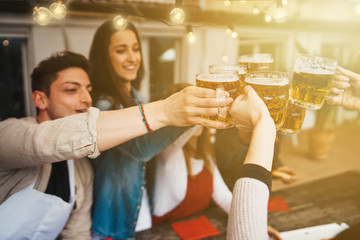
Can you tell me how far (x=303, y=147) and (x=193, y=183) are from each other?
203 inches

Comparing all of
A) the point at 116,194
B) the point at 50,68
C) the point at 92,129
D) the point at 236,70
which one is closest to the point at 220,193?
the point at 116,194

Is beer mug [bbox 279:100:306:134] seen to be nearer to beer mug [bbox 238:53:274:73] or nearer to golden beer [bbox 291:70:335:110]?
golden beer [bbox 291:70:335:110]

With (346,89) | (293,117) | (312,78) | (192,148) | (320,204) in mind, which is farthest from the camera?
(192,148)

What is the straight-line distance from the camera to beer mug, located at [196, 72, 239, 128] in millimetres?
885

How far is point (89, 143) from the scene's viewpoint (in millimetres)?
894

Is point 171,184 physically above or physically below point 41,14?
below

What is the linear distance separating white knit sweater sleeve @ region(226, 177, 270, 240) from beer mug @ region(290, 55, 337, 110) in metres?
0.46

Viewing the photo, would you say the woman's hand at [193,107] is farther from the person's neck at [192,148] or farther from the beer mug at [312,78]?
the person's neck at [192,148]

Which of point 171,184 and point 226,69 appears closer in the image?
point 226,69

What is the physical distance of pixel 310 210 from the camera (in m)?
1.72

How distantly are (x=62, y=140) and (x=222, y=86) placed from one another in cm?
59

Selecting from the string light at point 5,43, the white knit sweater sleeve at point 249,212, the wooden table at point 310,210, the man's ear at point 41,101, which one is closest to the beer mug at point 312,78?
the white knit sweater sleeve at point 249,212

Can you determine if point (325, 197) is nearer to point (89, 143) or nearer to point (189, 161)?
point (189, 161)

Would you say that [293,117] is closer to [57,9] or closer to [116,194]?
[57,9]
